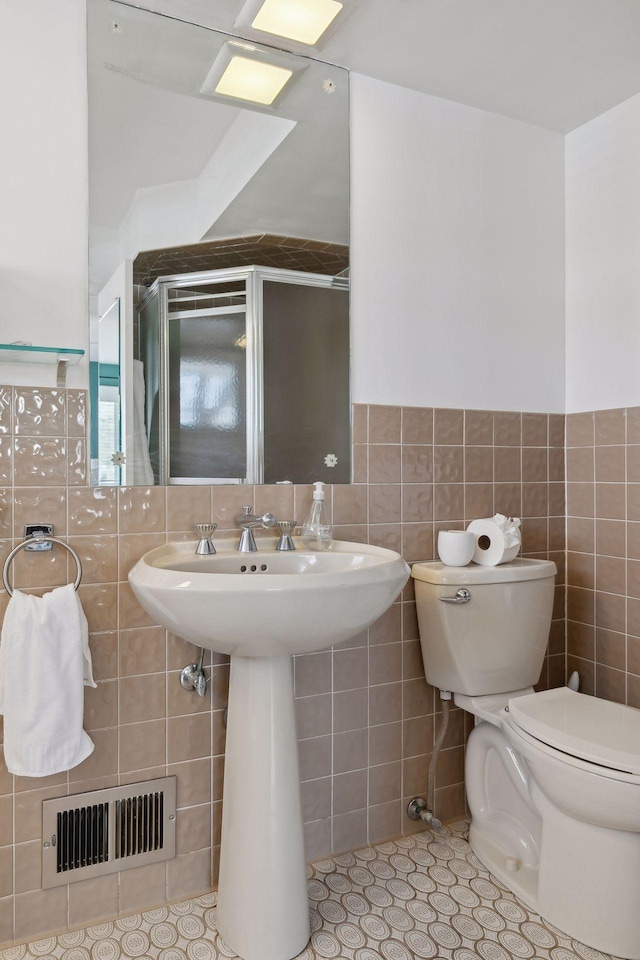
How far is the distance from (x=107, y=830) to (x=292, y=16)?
202 centimetres

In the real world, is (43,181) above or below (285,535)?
above

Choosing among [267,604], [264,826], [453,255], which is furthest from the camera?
[453,255]

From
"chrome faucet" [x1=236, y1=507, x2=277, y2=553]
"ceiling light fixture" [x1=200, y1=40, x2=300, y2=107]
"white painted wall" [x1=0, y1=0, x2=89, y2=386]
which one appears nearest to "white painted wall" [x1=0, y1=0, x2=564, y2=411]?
"white painted wall" [x1=0, y1=0, x2=89, y2=386]

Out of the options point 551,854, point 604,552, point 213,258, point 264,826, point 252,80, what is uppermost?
point 252,80

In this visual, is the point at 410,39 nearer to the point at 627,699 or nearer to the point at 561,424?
the point at 561,424

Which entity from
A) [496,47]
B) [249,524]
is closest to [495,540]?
[249,524]

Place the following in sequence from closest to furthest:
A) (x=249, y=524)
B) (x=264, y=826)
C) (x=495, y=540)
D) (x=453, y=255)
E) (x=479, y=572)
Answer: (x=264, y=826) < (x=249, y=524) < (x=479, y=572) < (x=495, y=540) < (x=453, y=255)

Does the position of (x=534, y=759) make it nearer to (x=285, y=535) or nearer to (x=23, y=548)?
(x=285, y=535)

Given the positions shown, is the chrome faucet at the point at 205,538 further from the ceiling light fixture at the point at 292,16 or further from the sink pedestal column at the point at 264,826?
the ceiling light fixture at the point at 292,16

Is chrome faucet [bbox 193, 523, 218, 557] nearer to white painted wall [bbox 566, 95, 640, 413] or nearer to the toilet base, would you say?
the toilet base

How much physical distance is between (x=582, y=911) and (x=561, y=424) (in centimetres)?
140

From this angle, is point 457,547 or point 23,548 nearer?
point 23,548

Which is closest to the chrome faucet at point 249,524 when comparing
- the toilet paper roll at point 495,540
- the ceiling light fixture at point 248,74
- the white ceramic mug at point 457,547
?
the white ceramic mug at point 457,547

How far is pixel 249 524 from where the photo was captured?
1696 mm
